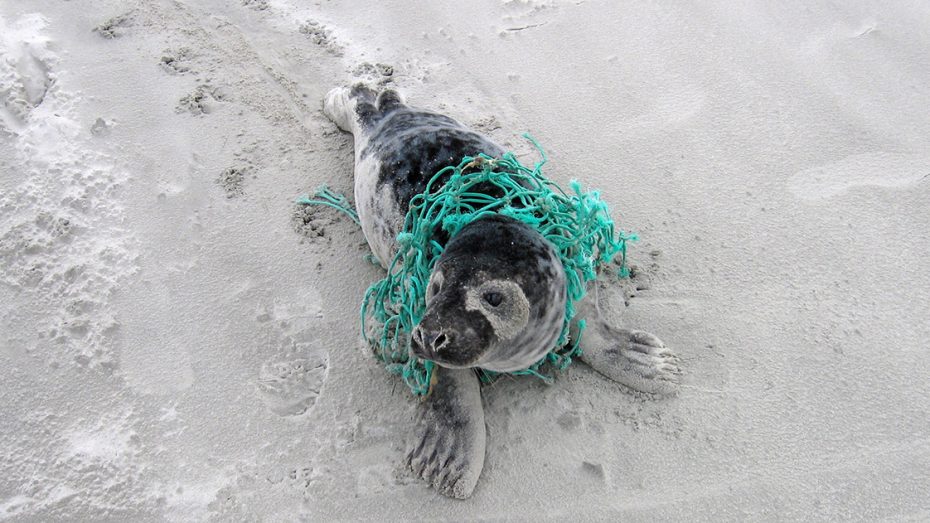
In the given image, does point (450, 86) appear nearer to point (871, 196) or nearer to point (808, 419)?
point (871, 196)

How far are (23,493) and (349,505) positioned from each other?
983 mm

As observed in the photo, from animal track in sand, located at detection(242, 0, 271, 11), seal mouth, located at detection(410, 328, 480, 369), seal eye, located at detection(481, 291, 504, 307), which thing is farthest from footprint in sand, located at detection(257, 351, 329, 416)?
animal track in sand, located at detection(242, 0, 271, 11)

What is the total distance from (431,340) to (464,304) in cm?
11

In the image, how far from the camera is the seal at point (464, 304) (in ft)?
4.94

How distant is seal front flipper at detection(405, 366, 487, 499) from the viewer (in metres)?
1.86

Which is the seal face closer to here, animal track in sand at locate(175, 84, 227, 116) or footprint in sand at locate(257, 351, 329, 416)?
footprint in sand at locate(257, 351, 329, 416)

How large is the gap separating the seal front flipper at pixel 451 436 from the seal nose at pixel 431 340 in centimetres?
52

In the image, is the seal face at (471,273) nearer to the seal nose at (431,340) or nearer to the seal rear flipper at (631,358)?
the seal nose at (431,340)

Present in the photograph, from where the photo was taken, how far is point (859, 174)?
102 inches

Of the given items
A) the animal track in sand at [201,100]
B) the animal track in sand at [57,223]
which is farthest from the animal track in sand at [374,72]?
the animal track in sand at [57,223]

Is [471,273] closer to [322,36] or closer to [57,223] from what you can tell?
[57,223]

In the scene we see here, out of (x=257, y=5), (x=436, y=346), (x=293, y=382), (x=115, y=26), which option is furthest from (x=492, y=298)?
(x=115, y=26)

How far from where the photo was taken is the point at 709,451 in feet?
6.18

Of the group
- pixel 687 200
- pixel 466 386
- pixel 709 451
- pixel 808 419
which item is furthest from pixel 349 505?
pixel 687 200
